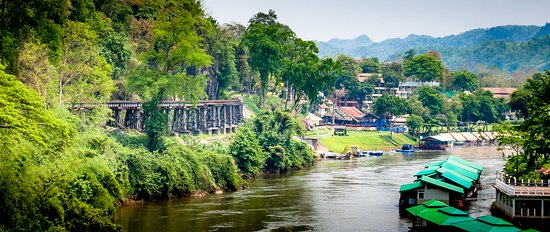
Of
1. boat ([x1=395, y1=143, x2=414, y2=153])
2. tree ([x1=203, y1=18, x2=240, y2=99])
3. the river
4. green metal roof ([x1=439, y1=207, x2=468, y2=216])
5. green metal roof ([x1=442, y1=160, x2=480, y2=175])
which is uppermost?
tree ([x1=203, y1=18, x2=240, y2=99])

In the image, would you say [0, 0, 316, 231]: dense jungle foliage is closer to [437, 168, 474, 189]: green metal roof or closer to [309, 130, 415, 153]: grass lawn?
[437, 168, 474, 189]: green metal roof

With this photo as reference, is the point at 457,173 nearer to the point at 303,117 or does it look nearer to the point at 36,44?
the point at 36,44

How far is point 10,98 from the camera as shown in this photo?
50.4 metres

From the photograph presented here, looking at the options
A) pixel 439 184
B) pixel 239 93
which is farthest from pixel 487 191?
pixel 239 93

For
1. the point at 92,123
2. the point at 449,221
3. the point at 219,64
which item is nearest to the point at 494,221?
the point at 449,221

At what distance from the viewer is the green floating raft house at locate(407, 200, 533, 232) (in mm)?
47878

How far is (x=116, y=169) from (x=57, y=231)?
55.4 feet

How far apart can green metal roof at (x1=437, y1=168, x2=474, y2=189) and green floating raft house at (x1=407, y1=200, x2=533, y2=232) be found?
29.2 ft

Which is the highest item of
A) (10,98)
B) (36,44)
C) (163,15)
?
(163,15)

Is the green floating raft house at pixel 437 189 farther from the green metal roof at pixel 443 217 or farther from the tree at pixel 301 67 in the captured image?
the tree at pixel 301 67

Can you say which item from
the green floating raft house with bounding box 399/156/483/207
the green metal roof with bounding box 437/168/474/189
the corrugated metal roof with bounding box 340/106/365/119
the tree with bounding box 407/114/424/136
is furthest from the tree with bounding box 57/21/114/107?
the corrugated metal roof with bounding box 340/106/365/119

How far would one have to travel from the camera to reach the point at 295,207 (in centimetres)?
6625

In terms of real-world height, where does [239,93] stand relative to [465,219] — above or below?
above

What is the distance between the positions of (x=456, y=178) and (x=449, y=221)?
17478mm
